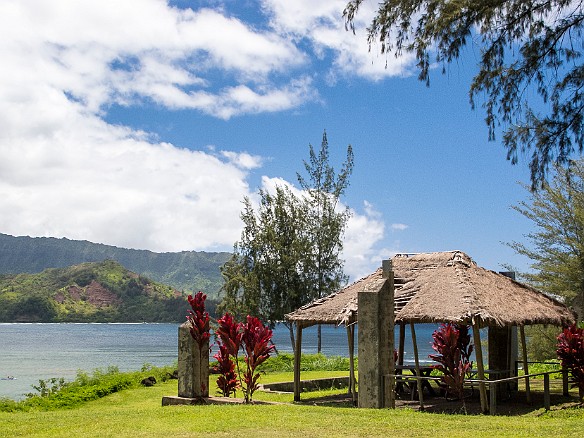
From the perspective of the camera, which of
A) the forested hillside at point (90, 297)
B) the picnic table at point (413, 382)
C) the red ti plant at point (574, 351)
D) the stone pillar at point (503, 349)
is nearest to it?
the red ti plant at point (574, 351)

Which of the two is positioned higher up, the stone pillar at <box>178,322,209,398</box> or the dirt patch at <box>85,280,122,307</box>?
the dirt patch at <box>85,280,122,307</box>

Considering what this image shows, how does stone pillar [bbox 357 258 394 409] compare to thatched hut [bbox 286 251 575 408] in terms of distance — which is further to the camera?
thatched hut [bbox 286 251 575 408]

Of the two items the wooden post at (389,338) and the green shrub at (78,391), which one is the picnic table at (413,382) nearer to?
the wooden post at (389,338)

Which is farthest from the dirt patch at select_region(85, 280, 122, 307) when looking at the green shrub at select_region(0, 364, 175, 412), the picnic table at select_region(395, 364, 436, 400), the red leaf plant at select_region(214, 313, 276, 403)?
the red leaf plant at select_region(214, 313, 276, 403)

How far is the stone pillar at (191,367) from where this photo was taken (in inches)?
519

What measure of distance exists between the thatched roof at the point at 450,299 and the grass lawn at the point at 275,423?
2.18 metres

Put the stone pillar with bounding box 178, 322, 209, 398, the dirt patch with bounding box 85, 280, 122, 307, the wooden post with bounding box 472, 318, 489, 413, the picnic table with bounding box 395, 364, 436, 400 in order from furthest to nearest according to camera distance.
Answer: the dirt patch with bounding box 85, 280, 122, 307 → the picnic table with bounding box 395, 364, 436, 400 → the stone pillar with bounding box 178, 322, 209, 398 → the wooden post with bounding box 472, 318, 489, 413

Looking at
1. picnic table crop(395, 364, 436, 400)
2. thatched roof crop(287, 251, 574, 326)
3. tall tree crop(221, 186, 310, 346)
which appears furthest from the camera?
tall tree crop(221, 186, 310, 346)

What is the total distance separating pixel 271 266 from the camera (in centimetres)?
2847

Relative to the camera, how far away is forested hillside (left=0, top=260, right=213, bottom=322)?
12938cm

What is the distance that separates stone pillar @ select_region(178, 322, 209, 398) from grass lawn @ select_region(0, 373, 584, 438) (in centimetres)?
102

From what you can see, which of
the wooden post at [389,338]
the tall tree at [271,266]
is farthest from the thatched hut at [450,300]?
the tall tree at [271,266]

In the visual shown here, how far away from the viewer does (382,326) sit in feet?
38.0

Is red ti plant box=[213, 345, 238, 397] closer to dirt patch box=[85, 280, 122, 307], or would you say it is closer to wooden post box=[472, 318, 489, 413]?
wooden post box=[472, 318, 489, 413]
